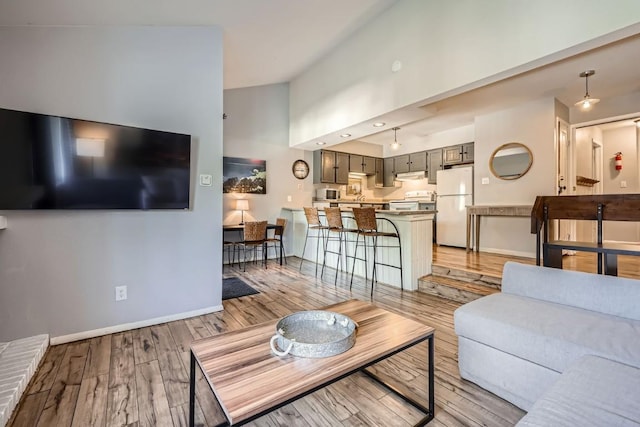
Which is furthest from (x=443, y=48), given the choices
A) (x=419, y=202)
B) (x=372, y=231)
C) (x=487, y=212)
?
(x=419, y=202)

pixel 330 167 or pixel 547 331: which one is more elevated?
pixel 330 167

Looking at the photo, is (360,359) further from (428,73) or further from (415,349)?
(428,73)

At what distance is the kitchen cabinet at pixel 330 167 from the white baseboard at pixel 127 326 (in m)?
3.85

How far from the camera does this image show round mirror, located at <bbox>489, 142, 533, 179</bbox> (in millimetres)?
4363

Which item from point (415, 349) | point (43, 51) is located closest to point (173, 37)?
point (43, 51)

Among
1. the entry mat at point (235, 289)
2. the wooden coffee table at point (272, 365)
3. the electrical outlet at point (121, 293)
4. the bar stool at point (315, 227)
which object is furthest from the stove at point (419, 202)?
the electrical outlet at point (121, 293)

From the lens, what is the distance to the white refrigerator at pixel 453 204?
5133 millimetres

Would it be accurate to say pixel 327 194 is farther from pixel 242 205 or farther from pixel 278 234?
pixel 242 205

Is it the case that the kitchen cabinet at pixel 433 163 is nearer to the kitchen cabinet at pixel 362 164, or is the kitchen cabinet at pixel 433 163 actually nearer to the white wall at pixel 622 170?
the kitchen cabinet at pixel 362 164

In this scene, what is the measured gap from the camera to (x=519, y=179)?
4.43 m

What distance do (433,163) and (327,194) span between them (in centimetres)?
250

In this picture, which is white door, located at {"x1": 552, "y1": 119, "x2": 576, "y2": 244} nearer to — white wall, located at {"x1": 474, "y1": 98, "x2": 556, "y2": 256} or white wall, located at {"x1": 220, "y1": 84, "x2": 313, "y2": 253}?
white wall, located at {"x1": 474, "y1": 98, "x2": 556, "y2": 256}

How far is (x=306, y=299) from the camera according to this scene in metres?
3.26

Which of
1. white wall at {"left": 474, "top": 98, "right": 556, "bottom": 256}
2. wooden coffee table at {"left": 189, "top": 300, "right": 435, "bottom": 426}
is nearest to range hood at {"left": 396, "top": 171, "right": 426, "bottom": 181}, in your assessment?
white wall at {"left": 474, "top": 98, "right": 556, "bottom": 256}
